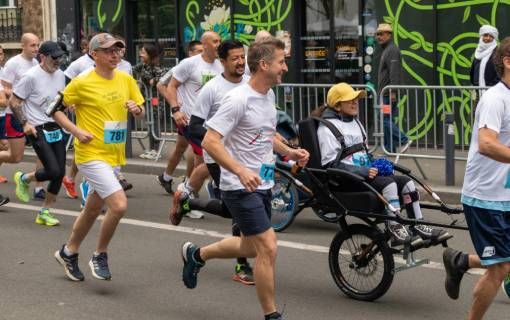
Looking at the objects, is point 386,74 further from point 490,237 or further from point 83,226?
point 490,237

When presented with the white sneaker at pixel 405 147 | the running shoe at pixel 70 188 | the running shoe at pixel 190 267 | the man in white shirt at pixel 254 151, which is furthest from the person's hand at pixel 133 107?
the white sneaker at pixel 405 147

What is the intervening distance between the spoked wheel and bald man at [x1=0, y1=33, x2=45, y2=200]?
534 cm

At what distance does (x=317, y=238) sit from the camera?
8828 millimetres

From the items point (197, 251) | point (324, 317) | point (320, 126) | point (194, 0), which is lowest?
point (324, 317)

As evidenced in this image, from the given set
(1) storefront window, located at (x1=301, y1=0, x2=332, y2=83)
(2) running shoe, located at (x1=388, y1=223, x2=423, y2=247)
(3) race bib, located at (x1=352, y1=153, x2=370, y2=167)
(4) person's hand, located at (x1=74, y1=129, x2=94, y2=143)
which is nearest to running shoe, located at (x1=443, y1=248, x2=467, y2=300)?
(2) running shoe, located at (x1=388, y1=223, x2=423, y2=247)

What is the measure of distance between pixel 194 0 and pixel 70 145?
12.8 ft

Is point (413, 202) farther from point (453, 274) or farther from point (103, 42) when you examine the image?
point (103, 42)

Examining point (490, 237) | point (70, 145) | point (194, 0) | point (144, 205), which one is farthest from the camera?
point (194, 0)

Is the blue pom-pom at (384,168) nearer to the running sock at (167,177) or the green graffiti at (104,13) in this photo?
the running sock at (167,177)

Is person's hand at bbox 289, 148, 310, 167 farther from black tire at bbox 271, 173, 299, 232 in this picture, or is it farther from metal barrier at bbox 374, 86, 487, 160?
metal barrier at bbox 374, 86, 487, 160

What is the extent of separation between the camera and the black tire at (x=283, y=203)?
8.98 metres

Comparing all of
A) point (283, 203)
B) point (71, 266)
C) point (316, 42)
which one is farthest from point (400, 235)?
point (316, 42)

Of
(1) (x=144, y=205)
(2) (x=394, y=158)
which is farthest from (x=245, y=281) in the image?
(2) (x=394, y=158)

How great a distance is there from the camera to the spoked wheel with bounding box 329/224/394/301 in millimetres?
6523
